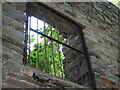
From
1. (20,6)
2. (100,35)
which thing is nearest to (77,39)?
(100,35)

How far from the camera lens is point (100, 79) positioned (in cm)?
271

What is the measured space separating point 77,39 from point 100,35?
55 centimetres

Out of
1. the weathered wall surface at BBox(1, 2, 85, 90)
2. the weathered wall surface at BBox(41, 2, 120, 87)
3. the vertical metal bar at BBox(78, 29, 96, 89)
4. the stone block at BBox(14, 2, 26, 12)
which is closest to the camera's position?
the weathered wall surface at BBox(1, 2, 85, 90)

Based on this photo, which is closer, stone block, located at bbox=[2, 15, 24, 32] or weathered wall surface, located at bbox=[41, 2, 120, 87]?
stone block, located at bbox=[2, 15, 24, 32]

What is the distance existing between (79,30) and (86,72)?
0.83 metres

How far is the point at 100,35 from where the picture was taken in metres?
3.40

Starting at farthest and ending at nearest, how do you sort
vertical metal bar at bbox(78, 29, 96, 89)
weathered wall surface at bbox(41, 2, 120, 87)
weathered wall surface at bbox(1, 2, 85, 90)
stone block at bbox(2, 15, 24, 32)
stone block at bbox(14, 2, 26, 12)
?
weathered wall surface at bbox(41, 2, 120, 87) < vertical metal bar at bbox(78, 29, 96, 89) < stone block at bbox(14, 2, 26, 12) < stone block at bbox(2, 15, 24, 32) < weathered wall surface at bbox(1, 2, 85, 90)

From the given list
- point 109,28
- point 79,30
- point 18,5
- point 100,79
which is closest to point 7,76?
point 18,5

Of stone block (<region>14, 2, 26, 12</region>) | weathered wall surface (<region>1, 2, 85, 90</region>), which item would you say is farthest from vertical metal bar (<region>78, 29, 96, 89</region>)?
stone block (<region>14, 2, 26, 12</region>)

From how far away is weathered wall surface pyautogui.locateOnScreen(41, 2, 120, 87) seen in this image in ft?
9.47

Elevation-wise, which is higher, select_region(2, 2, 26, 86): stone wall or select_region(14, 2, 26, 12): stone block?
select_region(14, 2, 26, 12): stone block

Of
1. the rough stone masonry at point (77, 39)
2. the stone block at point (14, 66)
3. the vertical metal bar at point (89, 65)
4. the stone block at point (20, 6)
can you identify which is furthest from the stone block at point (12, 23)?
the vertical metal bar at point (89, 65)

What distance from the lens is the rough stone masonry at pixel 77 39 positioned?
189 centimetres

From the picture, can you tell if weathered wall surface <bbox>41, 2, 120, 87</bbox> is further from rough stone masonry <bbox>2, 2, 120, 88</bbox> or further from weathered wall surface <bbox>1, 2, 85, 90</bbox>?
weathered wall surface <bbox>1, 2, 85, 90</bbox>
